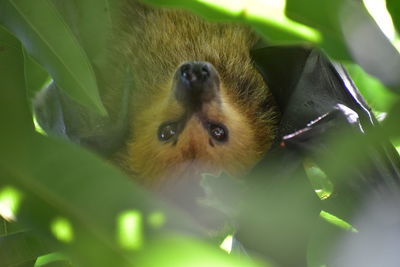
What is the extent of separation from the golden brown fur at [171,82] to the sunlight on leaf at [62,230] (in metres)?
1.74

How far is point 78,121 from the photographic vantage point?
227 centimetres

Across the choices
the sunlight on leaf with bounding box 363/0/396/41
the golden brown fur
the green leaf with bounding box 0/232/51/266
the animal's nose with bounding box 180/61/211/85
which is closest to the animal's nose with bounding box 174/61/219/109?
the animal's nose with bounding box 180/61/211/85

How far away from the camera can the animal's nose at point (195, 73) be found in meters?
2.55

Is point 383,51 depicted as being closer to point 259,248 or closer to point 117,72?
point 259,248

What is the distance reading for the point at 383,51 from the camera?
1.06m

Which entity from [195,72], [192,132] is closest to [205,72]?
[195,72]

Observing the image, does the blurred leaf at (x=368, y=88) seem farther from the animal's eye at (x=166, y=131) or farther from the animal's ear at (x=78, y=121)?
the animal's eye at (x=166, y=131)

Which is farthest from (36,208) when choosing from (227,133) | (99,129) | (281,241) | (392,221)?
(227,133)

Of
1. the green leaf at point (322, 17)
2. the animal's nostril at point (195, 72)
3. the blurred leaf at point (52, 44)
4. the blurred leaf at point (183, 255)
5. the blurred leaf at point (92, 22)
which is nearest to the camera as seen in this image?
the blurred leaf at point (183, 255)

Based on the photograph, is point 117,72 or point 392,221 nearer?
point 392,221

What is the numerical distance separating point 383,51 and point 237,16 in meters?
0.25

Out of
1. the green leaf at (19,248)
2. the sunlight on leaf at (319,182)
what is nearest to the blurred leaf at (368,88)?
the sunlight on leaf at (319,182)

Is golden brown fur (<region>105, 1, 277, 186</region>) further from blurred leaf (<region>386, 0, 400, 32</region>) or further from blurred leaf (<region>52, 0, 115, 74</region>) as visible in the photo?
blurred leaf (<region>386, 0, 400, 32</region>)

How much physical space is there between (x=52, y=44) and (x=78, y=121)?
3.06 ft
